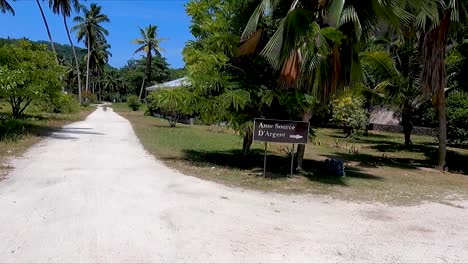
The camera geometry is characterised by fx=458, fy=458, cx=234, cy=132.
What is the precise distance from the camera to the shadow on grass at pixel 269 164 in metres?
11.5

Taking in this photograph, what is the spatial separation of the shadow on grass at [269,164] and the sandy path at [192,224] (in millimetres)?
2531

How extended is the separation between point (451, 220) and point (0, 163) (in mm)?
9631

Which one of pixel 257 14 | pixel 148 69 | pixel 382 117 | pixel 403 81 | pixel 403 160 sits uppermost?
pixel 148 69

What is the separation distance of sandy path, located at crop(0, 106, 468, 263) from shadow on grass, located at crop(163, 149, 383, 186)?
99.7 inches

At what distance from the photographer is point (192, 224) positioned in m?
6.42

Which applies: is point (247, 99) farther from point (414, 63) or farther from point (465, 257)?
point (414, 63)

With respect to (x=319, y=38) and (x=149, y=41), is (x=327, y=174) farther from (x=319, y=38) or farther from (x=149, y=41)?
(x=149, y=41)

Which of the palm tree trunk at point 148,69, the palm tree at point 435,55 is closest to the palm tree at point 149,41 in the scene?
the palm tree trunk at point 148,69

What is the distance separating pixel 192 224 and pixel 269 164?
24.0ft

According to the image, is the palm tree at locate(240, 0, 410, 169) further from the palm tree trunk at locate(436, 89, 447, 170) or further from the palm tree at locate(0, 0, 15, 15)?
the palm tree at locate(0, 0, 15, 15)

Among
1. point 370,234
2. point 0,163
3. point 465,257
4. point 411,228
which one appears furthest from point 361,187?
point 0,163

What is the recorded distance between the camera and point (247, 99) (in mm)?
10984

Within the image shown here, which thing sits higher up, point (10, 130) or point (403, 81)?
point (403, 81)

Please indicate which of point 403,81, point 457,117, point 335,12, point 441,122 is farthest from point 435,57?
point 457,117
